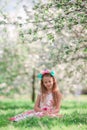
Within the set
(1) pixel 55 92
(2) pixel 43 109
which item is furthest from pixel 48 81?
(2) pixel 43 109

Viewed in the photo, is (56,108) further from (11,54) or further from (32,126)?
(11,54)

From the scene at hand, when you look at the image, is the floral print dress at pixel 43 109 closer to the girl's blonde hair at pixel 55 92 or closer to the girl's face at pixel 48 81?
the girl's blonde hair at pixel 55 92

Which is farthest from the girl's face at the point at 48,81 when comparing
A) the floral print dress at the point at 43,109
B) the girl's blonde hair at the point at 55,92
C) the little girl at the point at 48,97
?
the floral print dress at the point at 43,109

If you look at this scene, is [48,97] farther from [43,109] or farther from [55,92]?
[43,109]

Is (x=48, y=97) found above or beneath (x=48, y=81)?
beneath

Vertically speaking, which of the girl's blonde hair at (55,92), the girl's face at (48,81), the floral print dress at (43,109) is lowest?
the floral print dress at (43,109)

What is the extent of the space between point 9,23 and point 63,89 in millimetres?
31308

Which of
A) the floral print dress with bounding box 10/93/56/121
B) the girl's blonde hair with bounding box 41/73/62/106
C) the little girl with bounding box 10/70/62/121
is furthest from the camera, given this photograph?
the girl's blonde hair with bounding box 41/73/62/106

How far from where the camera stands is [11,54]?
130 ft

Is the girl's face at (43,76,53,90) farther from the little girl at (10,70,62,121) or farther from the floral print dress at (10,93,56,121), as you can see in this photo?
the floral print dress at (10,93,56,121)

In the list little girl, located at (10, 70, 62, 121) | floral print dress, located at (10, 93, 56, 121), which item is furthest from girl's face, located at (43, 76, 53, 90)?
floral print dress, located at (10, 93, 56, 121)

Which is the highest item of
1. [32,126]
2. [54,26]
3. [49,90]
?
[54,26]

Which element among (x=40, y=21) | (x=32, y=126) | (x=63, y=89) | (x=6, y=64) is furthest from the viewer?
(x=63, y=89)

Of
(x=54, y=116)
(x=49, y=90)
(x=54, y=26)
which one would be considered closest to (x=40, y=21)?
(x=54, y=26)
